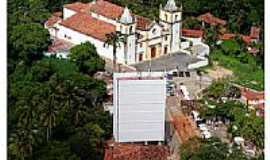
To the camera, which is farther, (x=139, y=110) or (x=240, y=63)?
(x=240, y=63)

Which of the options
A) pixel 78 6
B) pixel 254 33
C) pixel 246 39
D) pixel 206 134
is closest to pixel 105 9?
pixel 78 6

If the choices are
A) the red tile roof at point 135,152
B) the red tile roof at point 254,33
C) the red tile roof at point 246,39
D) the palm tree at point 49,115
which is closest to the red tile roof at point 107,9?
the red tile roof at point 246,39

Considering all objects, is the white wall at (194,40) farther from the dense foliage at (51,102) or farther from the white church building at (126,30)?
the dense foliage at (51,102)

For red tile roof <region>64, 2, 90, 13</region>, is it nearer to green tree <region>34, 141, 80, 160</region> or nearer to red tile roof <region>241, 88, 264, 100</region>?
red tile roof <region>241, 88, 264, 100</region>

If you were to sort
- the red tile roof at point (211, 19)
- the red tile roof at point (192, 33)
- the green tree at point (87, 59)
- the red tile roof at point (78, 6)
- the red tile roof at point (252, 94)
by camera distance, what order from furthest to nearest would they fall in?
1. the red tile roof at point (211, 19)
2. the red tile roof at point (78, 6)
3. the red tile roof at point (192, 33)
4. the green tree at point (87, 59)
5. the red tile roof at point (252, 94)

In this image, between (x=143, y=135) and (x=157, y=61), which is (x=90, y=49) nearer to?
(x=157, y=61)

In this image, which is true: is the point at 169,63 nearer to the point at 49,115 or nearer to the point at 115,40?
the point at 115,40

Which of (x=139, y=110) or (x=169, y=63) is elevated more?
(x=169, y=63)
